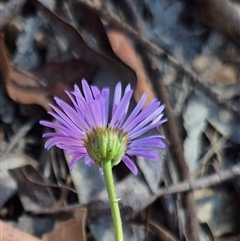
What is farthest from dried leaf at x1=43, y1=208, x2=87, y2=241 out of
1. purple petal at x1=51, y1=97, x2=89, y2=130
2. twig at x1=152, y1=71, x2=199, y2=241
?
purple petal at x1=51, y1=97, x2=89, y2=130

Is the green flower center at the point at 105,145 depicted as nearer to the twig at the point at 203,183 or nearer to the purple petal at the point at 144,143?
the purple petal at the point at 144,143

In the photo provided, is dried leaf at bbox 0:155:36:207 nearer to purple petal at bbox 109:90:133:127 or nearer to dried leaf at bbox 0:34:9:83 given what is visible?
dried leaf at bbox 0:34:9:83

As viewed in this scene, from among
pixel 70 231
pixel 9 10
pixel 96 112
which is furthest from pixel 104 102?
pixel 9 10

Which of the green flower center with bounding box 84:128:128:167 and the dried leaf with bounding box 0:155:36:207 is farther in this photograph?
the dried leaf with bounding box 0:155:36:207

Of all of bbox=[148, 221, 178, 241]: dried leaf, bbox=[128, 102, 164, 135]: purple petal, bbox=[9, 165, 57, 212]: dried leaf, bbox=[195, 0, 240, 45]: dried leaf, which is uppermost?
bbox=[195, 0, 240, 45]: dried leaf

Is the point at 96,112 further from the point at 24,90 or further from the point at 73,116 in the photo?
the point at 24,90

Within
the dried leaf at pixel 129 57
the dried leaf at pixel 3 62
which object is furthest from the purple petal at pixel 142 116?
the dried leaf at pixel 3 62
